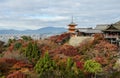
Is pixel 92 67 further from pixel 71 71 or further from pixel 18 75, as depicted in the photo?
pixel 18 75

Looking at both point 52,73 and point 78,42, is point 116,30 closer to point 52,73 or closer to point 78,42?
point 78,42

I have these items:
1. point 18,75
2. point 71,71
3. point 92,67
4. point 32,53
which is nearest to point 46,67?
point 71,71

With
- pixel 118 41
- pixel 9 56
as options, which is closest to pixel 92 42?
pixel 118 41

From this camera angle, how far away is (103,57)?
43.8 m

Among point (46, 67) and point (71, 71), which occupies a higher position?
point (46, 67)

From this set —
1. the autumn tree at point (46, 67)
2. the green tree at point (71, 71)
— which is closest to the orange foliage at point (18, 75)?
the autumn tree at point (46, 67)

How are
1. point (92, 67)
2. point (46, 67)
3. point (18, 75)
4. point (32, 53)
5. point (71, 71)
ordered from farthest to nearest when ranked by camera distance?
1. point (32, 53)
2. point (92, 67)
3. point (46, 67)
4. point (71, 71)
5. point (18, 75)

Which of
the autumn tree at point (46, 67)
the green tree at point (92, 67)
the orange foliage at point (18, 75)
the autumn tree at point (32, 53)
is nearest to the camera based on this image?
the orange foliage at point (18, 75)

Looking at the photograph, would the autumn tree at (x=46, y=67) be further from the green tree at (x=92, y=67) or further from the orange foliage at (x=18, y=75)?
the green tree at (x=92, y=67)

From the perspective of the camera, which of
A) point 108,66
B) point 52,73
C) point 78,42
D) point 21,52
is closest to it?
point 52,73

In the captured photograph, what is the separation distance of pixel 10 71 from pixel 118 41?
19337 mm

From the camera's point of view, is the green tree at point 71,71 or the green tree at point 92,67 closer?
the green tree at point 71,71

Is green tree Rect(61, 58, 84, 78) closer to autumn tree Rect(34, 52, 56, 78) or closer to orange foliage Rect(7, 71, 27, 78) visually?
autumn tree Rect(34, 52, 56, 78)

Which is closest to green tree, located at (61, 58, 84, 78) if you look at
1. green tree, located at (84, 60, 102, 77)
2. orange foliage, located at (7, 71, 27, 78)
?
green tree, located at (84, 60, 102, 77)
